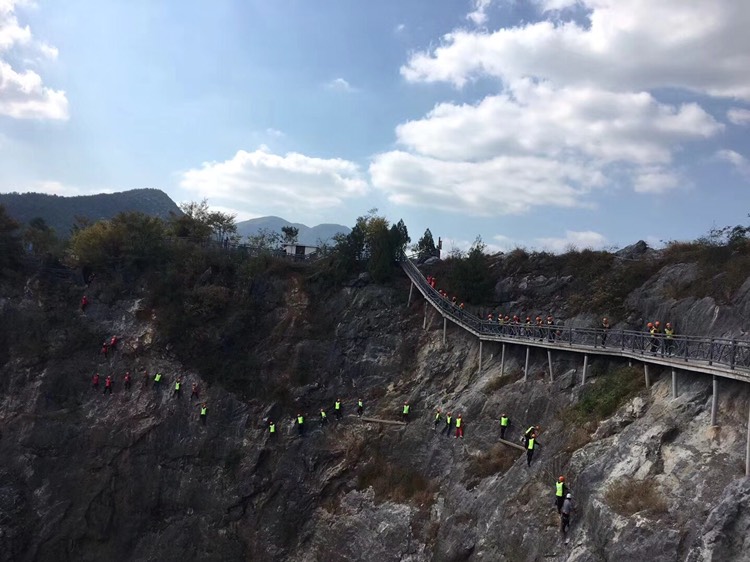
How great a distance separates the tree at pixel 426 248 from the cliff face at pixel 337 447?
5.39 m

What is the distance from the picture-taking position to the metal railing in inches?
723

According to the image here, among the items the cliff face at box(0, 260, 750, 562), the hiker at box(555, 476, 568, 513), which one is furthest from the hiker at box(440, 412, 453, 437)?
the hiker at box(555, 476, 568, 513)

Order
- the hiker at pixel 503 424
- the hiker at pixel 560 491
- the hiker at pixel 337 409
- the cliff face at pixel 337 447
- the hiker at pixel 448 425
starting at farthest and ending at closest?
the hiker at pixel 337 409
the hiker at pixel 448 425
the hiker at pixel 503 424
the hiker at pixel 560 491
the cliff face at pixel 337 447

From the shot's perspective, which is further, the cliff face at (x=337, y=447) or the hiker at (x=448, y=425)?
the hiker at (x=448, y=425)

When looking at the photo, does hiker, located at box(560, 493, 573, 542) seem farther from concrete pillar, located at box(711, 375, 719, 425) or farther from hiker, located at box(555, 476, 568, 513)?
concrete pillar, located at box(711, 375, 719, 425)

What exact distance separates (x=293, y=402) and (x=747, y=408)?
2891cm

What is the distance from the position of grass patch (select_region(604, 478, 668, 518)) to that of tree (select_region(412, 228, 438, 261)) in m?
30.4

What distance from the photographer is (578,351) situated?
1030 inches

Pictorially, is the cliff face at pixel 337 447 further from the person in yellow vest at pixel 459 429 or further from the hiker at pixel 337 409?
the person in yellow vest at pixel 459 429

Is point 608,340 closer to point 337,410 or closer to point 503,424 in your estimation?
point 503,424

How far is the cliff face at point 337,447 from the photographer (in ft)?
63.0

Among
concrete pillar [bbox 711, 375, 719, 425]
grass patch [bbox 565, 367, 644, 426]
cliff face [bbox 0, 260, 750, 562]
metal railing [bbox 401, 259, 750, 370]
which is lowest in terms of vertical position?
cliff face [bbox 0, 260, 750, 562]

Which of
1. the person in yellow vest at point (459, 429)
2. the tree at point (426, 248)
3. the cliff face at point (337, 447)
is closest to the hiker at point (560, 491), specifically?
the cliff face at point (337, 447)

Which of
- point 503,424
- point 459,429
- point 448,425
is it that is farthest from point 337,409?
point 503,424
